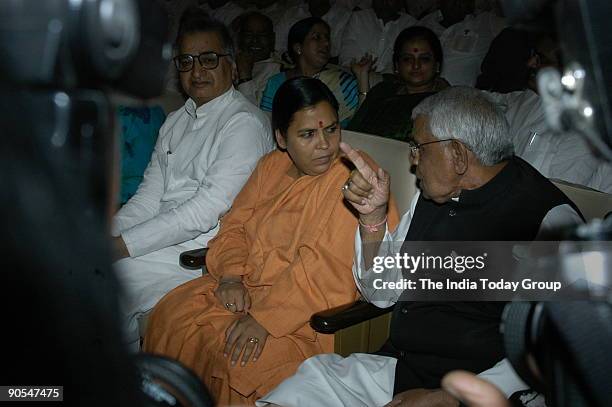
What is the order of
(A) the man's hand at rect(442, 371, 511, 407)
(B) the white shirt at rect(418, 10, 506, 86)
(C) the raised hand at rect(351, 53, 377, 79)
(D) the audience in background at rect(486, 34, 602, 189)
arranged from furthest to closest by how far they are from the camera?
(B) the white shirt at rect(418, 10, 506, 86) < (C) the raised hand at rect(351, 53, 377, 79) < (D) the audience in background at rect(486, 34, 602, 189) < (A) the man's hand at rect(442, 371, 511, 407)

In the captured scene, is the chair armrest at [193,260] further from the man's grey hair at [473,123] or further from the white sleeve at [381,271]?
the man's grey hair at [473,123]

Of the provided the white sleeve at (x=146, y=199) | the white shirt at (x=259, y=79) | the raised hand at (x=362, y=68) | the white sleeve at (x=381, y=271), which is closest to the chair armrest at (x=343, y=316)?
the white sleeve at (x=381, y=271)

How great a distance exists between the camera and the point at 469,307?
5.08 feet

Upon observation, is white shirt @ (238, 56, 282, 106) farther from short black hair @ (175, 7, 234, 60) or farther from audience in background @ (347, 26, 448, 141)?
short black hair @ (175, 7, 234, 60)

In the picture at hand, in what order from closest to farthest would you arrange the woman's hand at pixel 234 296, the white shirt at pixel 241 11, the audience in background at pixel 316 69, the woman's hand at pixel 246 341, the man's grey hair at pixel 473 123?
1. the man's grey hair at pixel 473 123
2. the woman's hand at pixel 246 341
3. the woman's hand at pixel 234 296
4. the audience in background at pixel 316 69
5. the white shirt at pixel 241 11

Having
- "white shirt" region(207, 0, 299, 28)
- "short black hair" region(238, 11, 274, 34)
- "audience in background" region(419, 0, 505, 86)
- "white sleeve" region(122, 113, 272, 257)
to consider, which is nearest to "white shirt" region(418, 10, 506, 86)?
"audience in background" region(419, 0, 505, 86)

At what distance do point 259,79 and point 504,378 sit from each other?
2791 mm

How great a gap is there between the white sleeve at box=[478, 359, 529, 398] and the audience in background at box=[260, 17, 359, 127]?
1908mm

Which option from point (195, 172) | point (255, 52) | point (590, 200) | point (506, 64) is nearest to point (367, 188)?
point (590, 200)

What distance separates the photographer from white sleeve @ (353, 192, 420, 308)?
1673mm

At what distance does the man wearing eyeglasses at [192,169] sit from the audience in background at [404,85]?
2.43 ft

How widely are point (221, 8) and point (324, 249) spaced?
4012 millimetres

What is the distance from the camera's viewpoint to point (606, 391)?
60cm

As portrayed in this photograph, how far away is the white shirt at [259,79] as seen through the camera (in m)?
3.90
